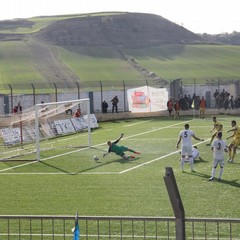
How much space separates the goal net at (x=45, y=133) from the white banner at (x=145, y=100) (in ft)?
42.3

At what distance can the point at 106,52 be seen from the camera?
141875 millimetres

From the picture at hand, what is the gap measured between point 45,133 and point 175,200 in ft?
83.0

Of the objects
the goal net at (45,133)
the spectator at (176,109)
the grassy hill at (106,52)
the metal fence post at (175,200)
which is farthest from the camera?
the grassy hill at (106,52)

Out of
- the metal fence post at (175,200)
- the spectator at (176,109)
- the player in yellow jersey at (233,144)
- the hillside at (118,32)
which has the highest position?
the hillside at (118,32)

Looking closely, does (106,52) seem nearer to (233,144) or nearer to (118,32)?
(118,32)

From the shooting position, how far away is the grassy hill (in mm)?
114875

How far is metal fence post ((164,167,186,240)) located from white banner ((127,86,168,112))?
4141 centimetres

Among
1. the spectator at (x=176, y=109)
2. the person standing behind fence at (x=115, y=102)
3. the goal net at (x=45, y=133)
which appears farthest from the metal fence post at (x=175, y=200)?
the person standing behind fence at (x=115, y=102)

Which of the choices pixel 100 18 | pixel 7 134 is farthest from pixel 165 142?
pixel 100 18

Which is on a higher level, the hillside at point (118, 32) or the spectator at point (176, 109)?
the hillside at point (118, 32)

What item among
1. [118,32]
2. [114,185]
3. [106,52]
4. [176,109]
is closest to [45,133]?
[114,185]

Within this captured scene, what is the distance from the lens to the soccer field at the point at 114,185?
55.5ft

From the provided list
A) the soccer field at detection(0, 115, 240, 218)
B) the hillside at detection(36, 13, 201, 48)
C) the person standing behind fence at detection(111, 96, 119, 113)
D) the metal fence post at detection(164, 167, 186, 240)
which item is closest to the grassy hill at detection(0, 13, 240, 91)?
the hillside at detection(36, 13, 201, 48)

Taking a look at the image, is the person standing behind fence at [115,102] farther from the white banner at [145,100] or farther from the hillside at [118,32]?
the hillside at [118,32]
